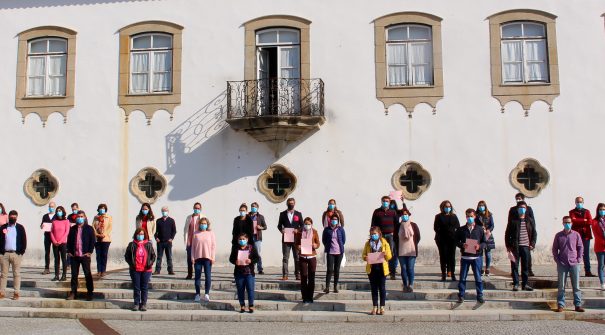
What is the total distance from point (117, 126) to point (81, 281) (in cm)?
467

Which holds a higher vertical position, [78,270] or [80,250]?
[80,250]

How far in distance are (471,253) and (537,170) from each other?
5.39m

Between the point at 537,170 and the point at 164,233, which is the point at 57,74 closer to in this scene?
the point at 164,233

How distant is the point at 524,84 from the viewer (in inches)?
645

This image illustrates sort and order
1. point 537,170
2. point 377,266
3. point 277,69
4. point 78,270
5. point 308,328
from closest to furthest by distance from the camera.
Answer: point 308,328, point 377,266, point 78,270, point 537,170, point 277,69

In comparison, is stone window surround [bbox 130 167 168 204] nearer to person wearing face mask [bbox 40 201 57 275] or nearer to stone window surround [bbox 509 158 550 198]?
person wearing face mask [bbox 40 201 57 275]

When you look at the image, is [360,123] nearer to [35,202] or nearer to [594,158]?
[594,158]

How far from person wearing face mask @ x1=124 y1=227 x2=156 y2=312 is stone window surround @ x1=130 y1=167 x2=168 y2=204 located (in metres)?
4.99

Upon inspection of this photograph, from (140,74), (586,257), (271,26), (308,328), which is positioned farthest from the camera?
(140,74)

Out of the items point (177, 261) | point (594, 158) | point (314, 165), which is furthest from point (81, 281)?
point (594, 158)

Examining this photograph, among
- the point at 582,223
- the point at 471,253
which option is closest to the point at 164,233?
the point at 471,253

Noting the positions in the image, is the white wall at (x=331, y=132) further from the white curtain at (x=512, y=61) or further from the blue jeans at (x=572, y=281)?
the blue jeans at (x=572, y=281)

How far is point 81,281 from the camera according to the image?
45.6ft

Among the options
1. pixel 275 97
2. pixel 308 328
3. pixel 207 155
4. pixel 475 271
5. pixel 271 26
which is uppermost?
pixel 271 26
